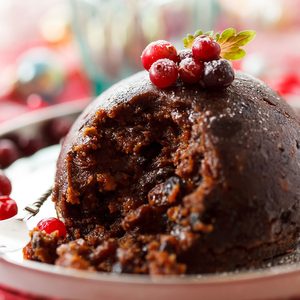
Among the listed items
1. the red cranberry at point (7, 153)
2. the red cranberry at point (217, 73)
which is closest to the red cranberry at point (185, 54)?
the red cranberry at point (217, 73)

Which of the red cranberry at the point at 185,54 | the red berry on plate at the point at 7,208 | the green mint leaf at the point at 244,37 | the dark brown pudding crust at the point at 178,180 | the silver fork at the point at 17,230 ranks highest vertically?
the green mint leaf at the point at 244,37

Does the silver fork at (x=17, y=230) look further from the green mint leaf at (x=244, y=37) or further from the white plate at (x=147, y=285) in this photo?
the green mint leaf at (x=244, y=37)

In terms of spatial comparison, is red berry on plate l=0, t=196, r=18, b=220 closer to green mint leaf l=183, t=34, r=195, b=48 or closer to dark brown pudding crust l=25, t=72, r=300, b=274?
dark brown pudding crust l=25, t=72, r=300, b=274

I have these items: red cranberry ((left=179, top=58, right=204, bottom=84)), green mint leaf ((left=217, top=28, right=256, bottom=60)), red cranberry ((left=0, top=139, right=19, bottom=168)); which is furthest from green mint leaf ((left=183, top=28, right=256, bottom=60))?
red cranberry ((left=0, top=139, right=19, bottom=168))

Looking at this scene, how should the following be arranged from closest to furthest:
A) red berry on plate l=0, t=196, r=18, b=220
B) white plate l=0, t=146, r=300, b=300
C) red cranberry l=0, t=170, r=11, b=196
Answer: white plate l=0, t=146, r=300, b=300 → red berry on plate l=0, t=196, r=18, b=220 → red cranberry l=0, t=170, r=11, b=196

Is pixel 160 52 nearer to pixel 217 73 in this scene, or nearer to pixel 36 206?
pixel 217 73

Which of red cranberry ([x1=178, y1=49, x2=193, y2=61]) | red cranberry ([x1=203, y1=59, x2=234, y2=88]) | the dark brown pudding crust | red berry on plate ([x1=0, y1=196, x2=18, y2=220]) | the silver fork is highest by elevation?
red cranberry ([x1=178, y1=49, x2=193, y2=61])

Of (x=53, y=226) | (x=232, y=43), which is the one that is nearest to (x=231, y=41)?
(x=232, y=43)
